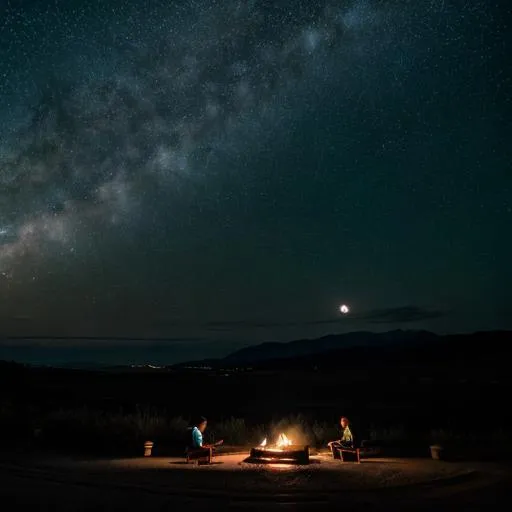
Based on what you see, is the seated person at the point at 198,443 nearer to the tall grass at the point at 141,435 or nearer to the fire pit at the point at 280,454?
the fire pit at the point at 280,454

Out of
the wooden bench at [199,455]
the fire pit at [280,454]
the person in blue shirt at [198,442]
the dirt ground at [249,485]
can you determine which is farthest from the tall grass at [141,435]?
the fire pit at [280,454]

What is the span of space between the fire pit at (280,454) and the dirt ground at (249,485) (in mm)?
307

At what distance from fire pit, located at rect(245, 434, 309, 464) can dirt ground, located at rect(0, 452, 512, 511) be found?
307 millimetres

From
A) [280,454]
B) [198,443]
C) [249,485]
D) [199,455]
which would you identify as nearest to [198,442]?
[198,443]

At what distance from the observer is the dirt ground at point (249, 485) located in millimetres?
10266

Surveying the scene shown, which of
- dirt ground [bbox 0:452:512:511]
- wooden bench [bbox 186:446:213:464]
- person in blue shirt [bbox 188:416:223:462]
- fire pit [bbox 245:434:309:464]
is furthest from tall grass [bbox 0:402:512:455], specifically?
fire pit [bbox 245:434:309:464]

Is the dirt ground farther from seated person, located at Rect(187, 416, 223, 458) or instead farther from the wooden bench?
seated person, located at Rect(187, 416, 223, 458)

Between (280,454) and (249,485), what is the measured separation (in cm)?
280

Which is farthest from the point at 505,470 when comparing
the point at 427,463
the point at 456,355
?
the point at 456,355

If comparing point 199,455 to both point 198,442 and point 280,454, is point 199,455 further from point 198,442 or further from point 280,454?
point 280,454

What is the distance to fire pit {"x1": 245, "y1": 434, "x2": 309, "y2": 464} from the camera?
14.1m

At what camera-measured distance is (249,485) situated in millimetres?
11438

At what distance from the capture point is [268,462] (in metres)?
14.2

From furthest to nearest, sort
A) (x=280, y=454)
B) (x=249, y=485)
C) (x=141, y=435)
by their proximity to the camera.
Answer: (x=141, y=435), (x=280, y=454), (x=249, y=485)
